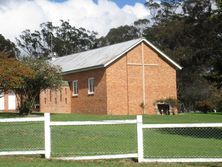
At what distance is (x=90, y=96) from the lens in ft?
149

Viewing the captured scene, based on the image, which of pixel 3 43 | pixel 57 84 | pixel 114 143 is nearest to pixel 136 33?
pixel 3 43

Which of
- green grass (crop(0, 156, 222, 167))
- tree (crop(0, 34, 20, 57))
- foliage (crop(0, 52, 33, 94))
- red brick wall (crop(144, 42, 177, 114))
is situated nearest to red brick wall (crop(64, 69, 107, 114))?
red brick wall (crop(144, 42, 177, 114))

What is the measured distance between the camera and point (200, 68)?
2608 inches

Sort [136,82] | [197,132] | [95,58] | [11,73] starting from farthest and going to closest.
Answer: [95,58], [136,82], [11,73], [197,132]

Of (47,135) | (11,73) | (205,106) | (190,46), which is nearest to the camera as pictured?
(47,135)

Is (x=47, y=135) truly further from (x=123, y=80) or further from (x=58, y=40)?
(x=58, y=40)

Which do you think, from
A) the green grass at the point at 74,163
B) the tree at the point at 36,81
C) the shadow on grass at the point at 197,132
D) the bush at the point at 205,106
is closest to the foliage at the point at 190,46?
the bush at the point at 205,106

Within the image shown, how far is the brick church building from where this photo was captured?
4344 centimetres

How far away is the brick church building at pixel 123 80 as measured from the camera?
143 feet

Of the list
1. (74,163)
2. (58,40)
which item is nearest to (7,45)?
(58,40)

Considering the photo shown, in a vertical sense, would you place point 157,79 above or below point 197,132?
above

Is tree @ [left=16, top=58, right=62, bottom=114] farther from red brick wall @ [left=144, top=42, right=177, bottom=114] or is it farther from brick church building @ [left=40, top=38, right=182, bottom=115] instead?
red brick wall @ [left=144, top=42, right=177, bottom=114]

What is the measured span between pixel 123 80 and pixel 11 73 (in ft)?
41.8

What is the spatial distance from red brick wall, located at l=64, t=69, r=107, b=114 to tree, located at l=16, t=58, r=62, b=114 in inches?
224
